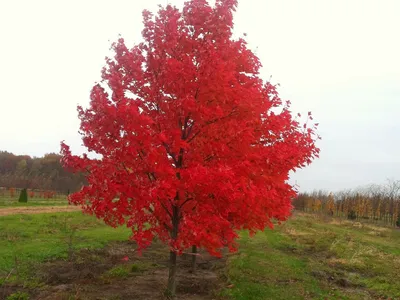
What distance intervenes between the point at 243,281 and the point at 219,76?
688cm

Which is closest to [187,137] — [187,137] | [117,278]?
[187,137]

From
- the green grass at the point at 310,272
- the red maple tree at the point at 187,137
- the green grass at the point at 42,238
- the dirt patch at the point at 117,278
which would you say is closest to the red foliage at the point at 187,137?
the red maple tree at the point at 187,137

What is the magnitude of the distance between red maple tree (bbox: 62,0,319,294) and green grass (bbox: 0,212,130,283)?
169 inches

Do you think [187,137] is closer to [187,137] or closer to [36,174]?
[187,137]

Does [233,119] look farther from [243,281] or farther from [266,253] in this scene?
[266,253]

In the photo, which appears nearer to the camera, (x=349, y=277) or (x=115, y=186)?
(x=115, y=186)

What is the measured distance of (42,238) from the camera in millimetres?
16531

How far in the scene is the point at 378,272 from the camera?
46.0 feet

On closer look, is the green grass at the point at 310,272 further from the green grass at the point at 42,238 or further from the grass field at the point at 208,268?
the green grass at the point at 42,238

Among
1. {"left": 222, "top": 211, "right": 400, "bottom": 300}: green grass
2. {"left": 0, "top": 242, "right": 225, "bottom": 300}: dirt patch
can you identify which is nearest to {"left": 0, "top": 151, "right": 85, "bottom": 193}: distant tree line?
{"left": 222, "top": 211, "right": 400, "bottom": 300}: green grass

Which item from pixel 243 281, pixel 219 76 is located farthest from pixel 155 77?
pixel 243 281

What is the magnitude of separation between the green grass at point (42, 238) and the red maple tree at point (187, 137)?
4.29 metres

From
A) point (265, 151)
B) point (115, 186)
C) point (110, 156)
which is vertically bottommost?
point (115, 186)

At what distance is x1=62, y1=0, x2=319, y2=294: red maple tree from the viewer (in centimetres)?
670
